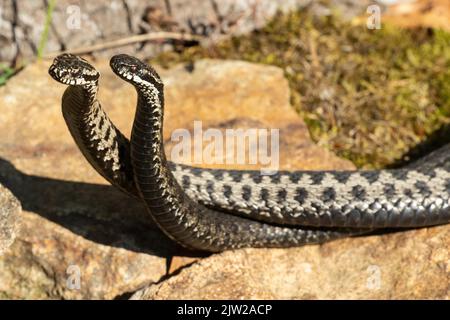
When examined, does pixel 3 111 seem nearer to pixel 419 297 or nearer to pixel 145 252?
pixel 145 252

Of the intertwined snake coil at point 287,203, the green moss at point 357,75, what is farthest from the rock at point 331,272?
the green moss at point 357,75

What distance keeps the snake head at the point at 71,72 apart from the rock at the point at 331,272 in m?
1.82

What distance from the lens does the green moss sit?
775 centimetres

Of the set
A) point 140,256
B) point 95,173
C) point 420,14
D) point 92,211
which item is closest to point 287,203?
point 140,256

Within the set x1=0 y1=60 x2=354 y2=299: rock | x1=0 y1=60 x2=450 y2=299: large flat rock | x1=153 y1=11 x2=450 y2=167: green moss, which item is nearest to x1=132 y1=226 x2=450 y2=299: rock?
x1=0 y1=60 x2=450 y2=299: large flat rock

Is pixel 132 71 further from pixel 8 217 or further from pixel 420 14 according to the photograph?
pixel 420 14

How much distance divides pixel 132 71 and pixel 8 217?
1.88 m

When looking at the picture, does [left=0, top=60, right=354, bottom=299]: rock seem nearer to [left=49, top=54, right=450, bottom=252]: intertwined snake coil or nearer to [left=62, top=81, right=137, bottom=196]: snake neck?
[left=49, top=54, right=450, bottom=252]: intertwined snake coil

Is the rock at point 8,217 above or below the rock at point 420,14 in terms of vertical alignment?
below

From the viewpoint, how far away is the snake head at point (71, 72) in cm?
457

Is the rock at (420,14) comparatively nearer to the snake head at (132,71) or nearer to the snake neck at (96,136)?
the snake neck at (96,136)

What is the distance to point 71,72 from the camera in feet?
15.1
